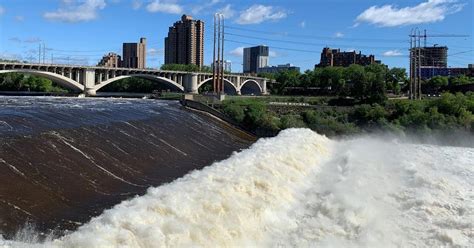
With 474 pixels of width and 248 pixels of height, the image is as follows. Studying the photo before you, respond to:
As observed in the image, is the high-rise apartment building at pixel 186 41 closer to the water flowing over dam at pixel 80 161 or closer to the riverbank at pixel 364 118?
the riverbank at pixel 364 118

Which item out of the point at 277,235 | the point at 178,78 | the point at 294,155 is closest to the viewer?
the point at 277,235

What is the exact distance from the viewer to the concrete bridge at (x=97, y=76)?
2261 inches

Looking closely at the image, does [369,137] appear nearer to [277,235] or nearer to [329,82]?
[277,235]

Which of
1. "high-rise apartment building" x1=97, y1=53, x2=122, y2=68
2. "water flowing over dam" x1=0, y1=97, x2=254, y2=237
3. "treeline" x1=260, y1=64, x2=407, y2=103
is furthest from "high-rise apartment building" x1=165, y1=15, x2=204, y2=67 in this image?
"water flowing over dam" x1=0, y1=97, x2=254, y2=237

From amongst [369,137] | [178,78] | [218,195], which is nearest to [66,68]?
[178,78]

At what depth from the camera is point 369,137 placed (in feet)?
125

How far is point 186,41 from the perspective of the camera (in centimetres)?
15575

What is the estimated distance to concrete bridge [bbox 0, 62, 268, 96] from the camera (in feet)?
188

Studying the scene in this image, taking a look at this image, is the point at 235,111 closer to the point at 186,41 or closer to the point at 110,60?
the point at 110,60

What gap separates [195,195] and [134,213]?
245 cm

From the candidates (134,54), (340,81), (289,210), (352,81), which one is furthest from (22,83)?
(134,54)

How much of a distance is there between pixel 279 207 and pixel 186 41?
476ft

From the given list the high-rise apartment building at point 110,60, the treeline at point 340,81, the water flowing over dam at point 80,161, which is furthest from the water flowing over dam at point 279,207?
the high-rise apartment building at point 110,60

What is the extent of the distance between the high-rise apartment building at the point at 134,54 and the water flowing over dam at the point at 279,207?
16290 centimetres
